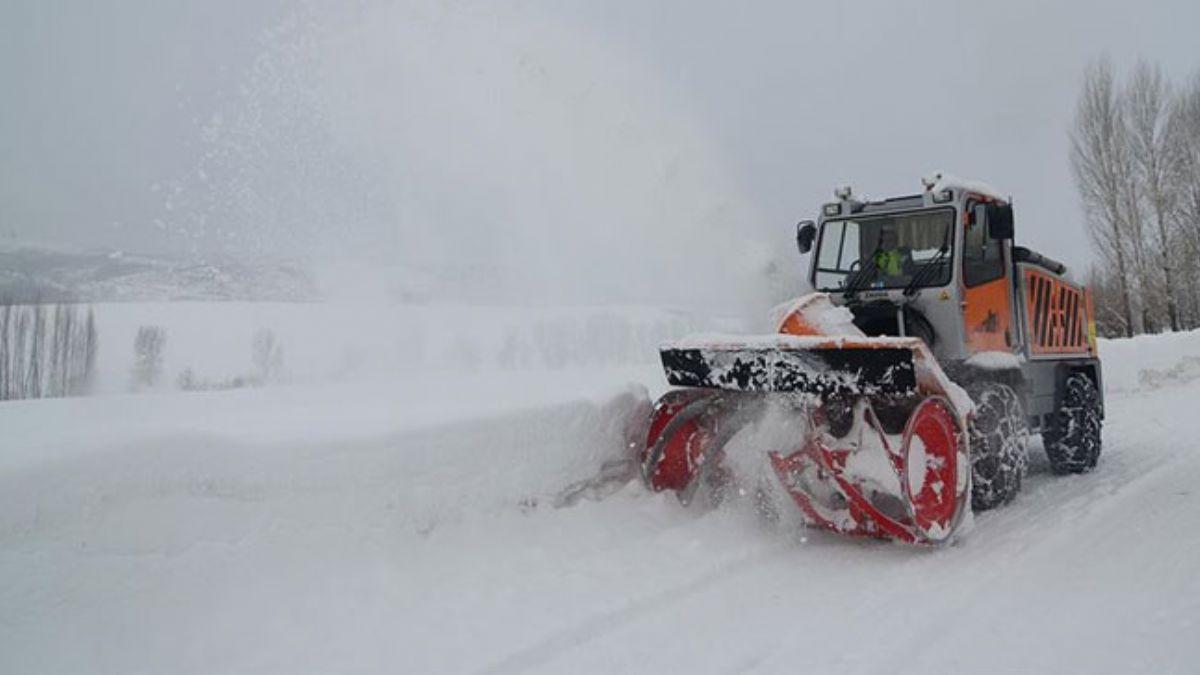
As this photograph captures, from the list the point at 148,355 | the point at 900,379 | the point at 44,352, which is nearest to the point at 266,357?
the point at 148,355

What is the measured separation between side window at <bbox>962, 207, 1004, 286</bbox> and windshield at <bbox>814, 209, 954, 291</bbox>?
0.57 ft

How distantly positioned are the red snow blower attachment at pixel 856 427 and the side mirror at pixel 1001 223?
1.84 m

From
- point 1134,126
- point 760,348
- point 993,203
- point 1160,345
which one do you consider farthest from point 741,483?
point 1134,126

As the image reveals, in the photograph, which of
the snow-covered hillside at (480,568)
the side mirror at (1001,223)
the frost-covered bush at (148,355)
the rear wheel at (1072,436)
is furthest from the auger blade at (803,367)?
the frost-covered bush at (148,355)

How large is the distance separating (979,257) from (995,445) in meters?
1.56

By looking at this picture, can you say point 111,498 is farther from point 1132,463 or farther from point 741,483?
point 1132,463

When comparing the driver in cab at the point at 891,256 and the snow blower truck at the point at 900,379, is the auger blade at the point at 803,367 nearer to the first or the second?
the snow blower truck at the point at 900,379

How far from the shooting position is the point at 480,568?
4414 mm

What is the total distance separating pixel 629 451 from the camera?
5.88 m

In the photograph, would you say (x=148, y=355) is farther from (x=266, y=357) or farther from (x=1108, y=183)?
(x=1108, y=183)

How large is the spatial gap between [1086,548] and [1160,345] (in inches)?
598

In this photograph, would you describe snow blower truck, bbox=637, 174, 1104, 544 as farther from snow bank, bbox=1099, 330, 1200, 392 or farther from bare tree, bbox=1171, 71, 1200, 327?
bare tree, bbox=1171, 71, 1200, 327

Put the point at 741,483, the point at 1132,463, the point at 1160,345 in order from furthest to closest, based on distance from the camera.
Answer: the point at 1160,345
the point at 1132,463
the point at 741,483

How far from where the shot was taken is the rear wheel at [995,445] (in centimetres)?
559
